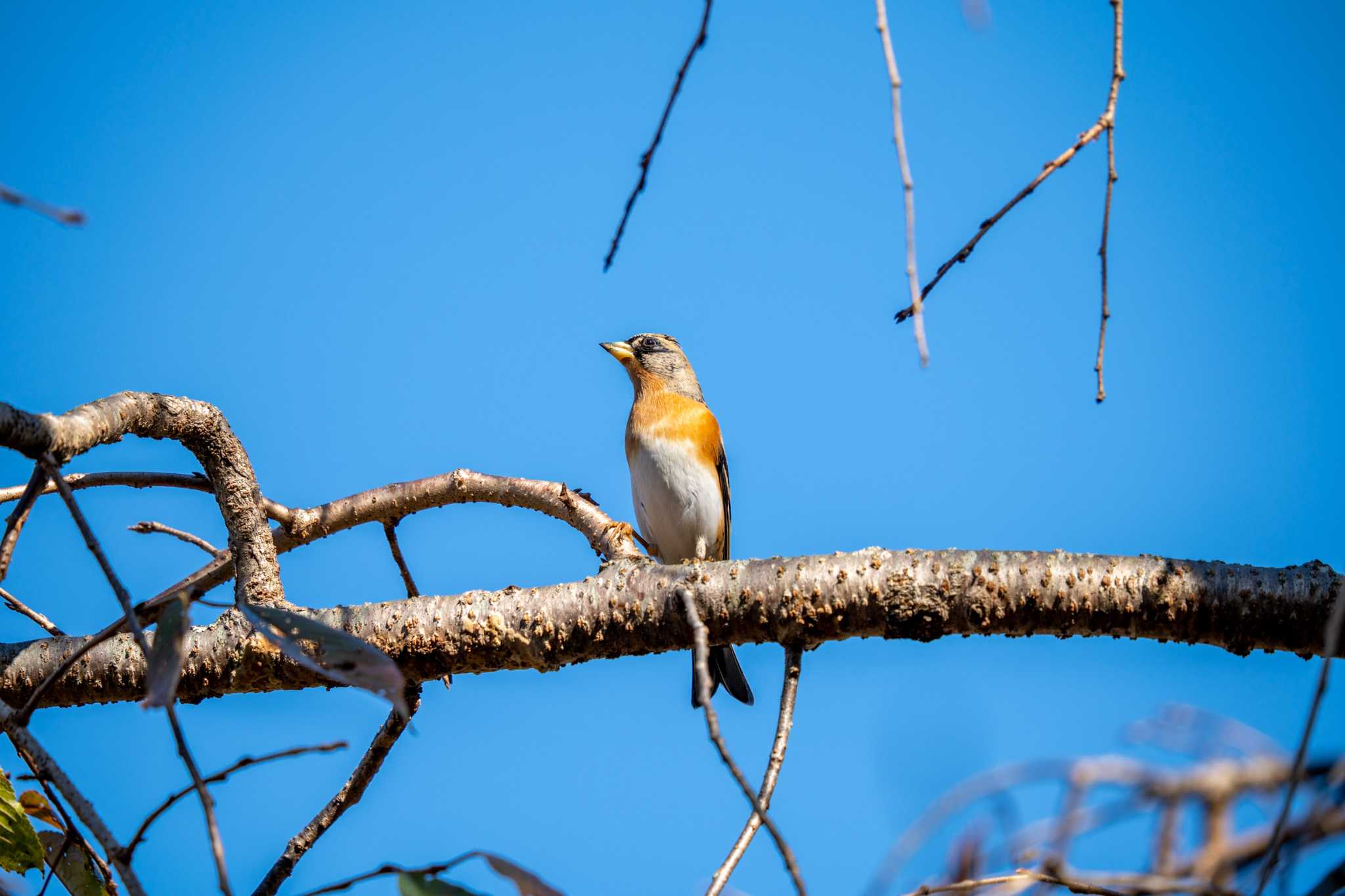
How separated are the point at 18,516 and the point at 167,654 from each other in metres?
1.22

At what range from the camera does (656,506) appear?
6547 millimetres

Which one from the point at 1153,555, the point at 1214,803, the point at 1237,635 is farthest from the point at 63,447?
the point at 1237,635

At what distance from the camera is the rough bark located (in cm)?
301

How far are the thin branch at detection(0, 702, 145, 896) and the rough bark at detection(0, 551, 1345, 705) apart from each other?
141cm

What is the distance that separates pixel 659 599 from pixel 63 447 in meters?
1.56

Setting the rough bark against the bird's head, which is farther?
the bird's head

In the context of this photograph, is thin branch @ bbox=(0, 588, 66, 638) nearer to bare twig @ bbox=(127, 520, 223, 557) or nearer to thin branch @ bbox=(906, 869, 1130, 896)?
bare twig @ bbox=(127, 520, 223, 557)

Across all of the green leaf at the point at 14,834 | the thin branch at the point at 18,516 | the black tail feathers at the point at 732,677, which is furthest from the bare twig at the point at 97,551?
the black tail feathers at the point at 732,677

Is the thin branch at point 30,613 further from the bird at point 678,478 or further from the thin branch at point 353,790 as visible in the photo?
the bird at point 678,478

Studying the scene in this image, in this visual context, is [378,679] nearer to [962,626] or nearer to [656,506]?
[962,626]

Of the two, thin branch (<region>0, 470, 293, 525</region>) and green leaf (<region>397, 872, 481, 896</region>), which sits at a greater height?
thin branch (<region>0, 470, 293, 525</region>)

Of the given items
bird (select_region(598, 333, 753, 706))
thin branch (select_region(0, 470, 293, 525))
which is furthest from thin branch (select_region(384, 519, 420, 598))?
bird (select_region(598, 333, 753, 706))

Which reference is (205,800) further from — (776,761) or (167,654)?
(776,761)

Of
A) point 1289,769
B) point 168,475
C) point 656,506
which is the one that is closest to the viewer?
point 1289,769
